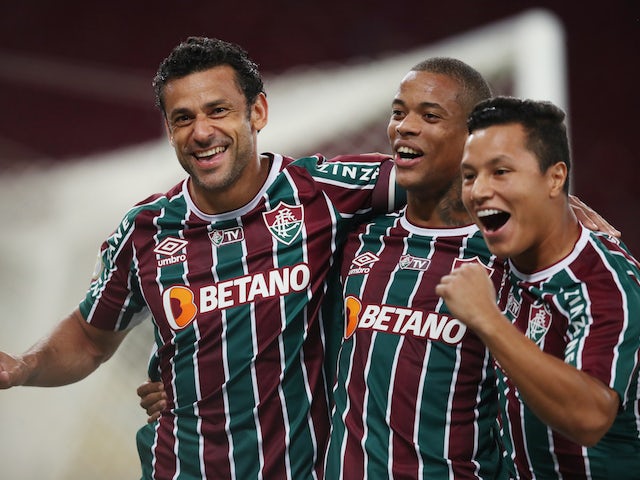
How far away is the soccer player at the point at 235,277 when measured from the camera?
2051 millimetres

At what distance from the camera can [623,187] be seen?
5.89 metres

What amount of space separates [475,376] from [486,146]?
49cm

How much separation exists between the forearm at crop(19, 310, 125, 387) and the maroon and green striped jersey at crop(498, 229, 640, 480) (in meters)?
1.12

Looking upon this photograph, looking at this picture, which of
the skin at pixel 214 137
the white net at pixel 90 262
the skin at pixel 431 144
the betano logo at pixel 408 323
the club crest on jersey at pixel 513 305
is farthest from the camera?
the white net at pixel 90 262

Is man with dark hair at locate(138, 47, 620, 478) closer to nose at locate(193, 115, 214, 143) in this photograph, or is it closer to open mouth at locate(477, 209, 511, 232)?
nose at locate(193, 115, 214, 143)

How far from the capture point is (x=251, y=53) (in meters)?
5.54

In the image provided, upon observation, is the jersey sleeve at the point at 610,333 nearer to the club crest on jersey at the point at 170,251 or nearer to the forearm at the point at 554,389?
the forearm at the point at 554,389

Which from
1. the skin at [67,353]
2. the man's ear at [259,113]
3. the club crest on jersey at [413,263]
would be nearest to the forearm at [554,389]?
the club crest on jersey at [413,263]

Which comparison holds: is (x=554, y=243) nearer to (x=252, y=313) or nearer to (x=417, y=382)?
(x=417, y=382)

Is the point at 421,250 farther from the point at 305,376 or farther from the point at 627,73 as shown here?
the point at 627,73

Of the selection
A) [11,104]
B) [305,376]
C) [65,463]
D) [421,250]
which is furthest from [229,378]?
[11,104]

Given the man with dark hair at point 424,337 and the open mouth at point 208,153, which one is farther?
the open mouth at point 208,153

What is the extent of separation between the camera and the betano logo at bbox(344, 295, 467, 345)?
1.87m

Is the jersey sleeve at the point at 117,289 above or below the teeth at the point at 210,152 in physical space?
below
